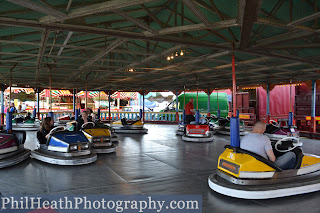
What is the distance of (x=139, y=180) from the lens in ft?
10.7

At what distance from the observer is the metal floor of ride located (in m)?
2.51

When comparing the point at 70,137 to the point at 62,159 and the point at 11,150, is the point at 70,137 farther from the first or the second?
the point at 11,150

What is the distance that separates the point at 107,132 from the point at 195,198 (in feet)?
10.6

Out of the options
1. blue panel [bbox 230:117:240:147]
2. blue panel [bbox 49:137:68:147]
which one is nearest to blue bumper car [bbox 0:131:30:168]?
blue panel [bbox 49:137:68:147]

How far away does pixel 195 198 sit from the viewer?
264 centimetres

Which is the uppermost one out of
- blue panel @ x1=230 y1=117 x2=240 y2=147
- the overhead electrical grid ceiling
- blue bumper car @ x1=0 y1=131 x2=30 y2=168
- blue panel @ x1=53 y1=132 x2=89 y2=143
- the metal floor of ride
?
the overhead electrical grid ceiling

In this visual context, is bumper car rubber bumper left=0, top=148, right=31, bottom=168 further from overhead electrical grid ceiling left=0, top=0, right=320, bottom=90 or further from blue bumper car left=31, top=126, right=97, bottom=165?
overhead electrical grid ceiling left=0, top=0, right=320, bottom=90

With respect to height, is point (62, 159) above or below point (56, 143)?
below

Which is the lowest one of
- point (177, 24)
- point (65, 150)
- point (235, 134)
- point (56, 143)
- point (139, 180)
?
point (139, 180)

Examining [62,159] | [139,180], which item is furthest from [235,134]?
[62,159]

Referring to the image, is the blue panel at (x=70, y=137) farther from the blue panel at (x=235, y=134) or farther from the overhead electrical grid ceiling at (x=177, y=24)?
the blue panel at (x=235, y=134)

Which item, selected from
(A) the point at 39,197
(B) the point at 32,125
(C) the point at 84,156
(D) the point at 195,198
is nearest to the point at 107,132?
(C) the point at 84,156

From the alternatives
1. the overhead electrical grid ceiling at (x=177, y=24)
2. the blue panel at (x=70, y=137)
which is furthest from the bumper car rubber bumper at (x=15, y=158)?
the overhead electrical grid ceiling at (x=177, y=24)

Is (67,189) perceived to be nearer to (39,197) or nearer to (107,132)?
(39,197)
